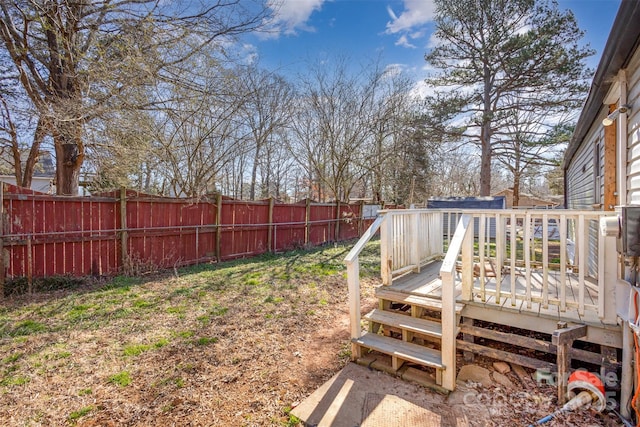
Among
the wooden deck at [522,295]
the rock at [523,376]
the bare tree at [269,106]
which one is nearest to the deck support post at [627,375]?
the wooden deck at [522,295]

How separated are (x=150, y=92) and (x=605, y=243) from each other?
695cm

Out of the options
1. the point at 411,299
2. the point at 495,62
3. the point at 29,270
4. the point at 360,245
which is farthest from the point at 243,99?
the point at 495,62

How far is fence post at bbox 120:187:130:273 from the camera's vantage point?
5527 millimetres

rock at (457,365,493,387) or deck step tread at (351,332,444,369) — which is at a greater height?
deck step tread at (351,332,444,369)

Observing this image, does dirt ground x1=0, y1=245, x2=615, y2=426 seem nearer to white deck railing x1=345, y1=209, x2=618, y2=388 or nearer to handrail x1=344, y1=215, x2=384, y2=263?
white deck railing x1=345, y1=209, x2=618, y2=388

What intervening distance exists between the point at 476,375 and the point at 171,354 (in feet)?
9.08

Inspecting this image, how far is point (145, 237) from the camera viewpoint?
19.5 ft

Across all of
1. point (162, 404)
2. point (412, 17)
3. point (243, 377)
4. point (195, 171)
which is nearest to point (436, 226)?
point (243, 377)

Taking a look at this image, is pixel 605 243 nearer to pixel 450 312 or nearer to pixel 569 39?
pixel 450 312

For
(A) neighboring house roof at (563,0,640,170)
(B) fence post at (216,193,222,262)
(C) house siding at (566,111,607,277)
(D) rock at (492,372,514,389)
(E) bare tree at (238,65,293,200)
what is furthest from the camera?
(E) bare tree at (238,65,293,200)

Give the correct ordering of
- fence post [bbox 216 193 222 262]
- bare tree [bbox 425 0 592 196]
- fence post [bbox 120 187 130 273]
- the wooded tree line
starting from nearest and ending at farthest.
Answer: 1. the wooded tree line
2. fence post [bbox 120 187 130 273]
3. fence post [bbox 216 193 222 262]
4. bare tree [bbox 425 0 592 196]

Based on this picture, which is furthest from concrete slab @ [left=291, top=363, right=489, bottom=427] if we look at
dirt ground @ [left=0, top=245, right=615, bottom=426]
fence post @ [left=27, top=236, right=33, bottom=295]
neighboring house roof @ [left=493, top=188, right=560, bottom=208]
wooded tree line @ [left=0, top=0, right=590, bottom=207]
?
neighboring house roof @ [left=493, top=188, right=560, bottom=208]

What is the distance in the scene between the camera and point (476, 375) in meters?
2.65

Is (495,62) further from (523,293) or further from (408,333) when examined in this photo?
(408,333)
